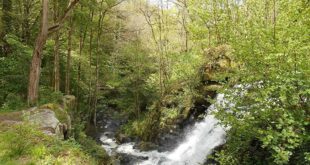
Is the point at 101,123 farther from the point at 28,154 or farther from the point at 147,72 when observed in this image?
the point at 28,154

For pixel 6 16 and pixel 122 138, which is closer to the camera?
pixel 6 16

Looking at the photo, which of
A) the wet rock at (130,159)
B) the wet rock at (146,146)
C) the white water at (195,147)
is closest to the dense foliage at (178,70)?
the wet rock at (146,146)

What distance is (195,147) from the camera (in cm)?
1484

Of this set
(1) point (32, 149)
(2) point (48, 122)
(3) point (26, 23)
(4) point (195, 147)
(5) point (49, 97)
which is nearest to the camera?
(1) point (32, 149)

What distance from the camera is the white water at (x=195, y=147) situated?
13.8 meters

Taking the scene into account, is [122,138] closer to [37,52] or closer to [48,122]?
[37,52]

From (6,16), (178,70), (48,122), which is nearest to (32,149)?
(48,122)

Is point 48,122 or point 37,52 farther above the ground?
point 37,52

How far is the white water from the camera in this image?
13773 millimetres

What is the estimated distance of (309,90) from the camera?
670 centimetres

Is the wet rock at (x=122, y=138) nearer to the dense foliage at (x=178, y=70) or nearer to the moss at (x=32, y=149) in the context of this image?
the dense foliage at (x=178, y=70)

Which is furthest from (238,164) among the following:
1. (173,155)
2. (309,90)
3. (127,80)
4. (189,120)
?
(127,80)

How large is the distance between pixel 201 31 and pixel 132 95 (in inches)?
262

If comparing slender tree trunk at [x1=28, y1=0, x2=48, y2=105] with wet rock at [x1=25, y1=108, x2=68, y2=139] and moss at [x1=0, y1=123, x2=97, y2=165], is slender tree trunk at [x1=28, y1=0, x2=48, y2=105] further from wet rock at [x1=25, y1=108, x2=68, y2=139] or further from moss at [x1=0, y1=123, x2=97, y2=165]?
moss at [x1=0, y1=123, x2=97, y2=165]
